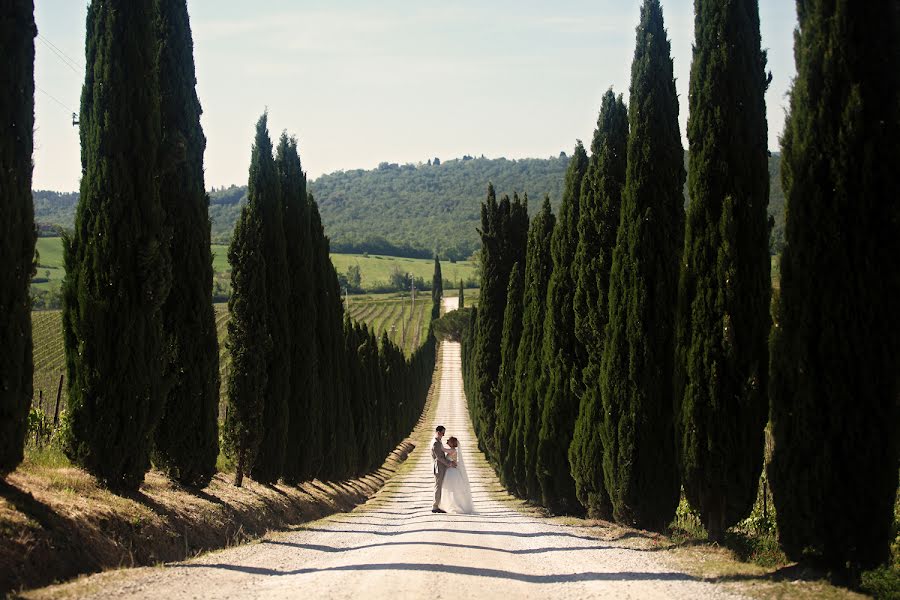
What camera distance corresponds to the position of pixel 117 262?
39.0ft

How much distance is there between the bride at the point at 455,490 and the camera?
20.2 meters

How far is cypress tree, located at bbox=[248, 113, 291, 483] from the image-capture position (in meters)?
19.8

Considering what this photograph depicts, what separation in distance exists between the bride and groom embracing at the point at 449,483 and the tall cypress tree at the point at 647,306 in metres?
5.98

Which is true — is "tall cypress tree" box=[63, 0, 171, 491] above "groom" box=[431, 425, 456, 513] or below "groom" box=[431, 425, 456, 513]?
above

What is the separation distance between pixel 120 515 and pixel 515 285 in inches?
787

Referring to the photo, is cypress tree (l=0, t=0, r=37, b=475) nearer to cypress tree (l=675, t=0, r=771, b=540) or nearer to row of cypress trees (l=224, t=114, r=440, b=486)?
Result: cypress tree (l=675, t=0, r=771, b=540)

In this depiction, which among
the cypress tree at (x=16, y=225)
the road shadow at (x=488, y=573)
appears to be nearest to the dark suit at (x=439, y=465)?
the road shadow at (x=488, y=573)

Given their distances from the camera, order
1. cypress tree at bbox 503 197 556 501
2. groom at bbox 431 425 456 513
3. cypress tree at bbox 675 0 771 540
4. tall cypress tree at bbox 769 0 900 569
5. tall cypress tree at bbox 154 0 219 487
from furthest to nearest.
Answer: cypress tree at bbox 503 197 556 501 → groom at bbox 431 425 456 513 → tall cypress tree at bbox 154 0 219 487 → cypress tree at bbox 675 0 771 540 → tall cypress tree at bbox 769 0 900 569

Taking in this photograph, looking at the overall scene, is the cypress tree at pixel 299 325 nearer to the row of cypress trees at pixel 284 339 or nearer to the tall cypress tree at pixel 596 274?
the row of cypress trees at pixel 284 339

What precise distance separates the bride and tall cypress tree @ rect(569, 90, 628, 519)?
3.59 meters

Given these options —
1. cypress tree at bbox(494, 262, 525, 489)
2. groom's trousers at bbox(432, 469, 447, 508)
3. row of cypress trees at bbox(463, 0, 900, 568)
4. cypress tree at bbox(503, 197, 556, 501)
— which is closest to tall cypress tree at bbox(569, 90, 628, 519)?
row of cypress trees at bbox(463, 0, 900, 568)

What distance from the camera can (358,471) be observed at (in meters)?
33.5

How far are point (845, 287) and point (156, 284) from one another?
8551 millimetres

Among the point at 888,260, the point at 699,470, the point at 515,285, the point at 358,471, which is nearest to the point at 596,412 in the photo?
the point at 699,470
